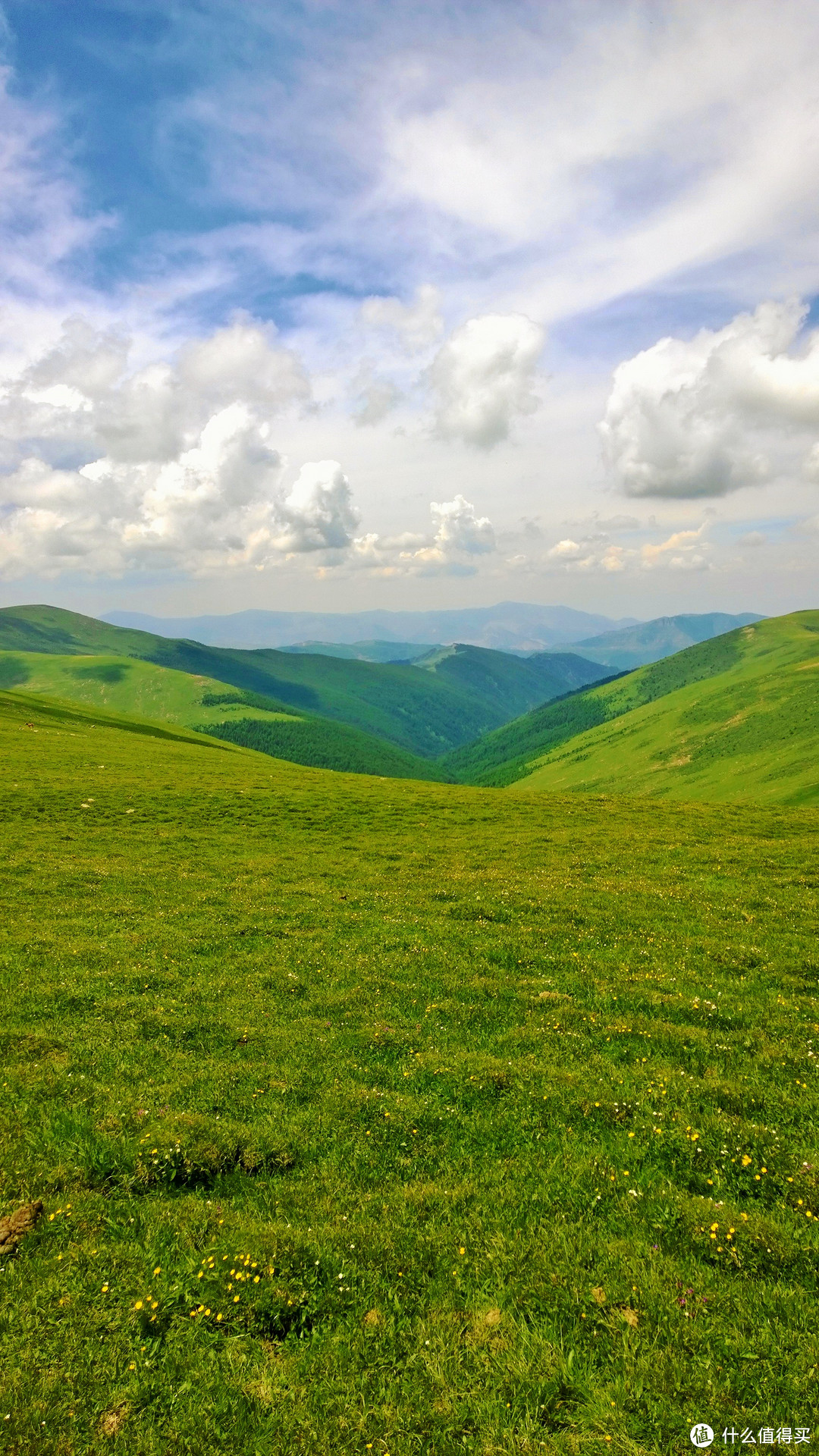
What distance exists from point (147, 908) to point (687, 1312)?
74.3 feet

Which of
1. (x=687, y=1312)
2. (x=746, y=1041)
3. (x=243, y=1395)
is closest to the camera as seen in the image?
(x=243, y=1395)

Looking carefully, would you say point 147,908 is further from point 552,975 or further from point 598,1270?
point 598,1270

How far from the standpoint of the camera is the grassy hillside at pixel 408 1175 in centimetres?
680

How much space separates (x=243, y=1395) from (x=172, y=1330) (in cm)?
134

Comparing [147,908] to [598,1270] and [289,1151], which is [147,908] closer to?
[289,1151]

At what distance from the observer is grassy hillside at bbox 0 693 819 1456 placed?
22.3 ft

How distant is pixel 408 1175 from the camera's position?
10.5 metres

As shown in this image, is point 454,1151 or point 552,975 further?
point 552,975

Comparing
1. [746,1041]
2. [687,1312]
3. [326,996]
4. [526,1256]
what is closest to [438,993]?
[326,996]

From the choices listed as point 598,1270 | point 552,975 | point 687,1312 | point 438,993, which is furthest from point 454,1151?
point 552,975

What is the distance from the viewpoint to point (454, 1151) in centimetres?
1105

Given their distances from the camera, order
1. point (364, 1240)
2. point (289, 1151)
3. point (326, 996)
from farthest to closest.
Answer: point (326, 996) < point (289, 1151) < point (364, 1240)

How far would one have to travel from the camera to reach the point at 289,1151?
435 inches

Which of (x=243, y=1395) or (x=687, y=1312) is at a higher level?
(x=687, y=1312)
